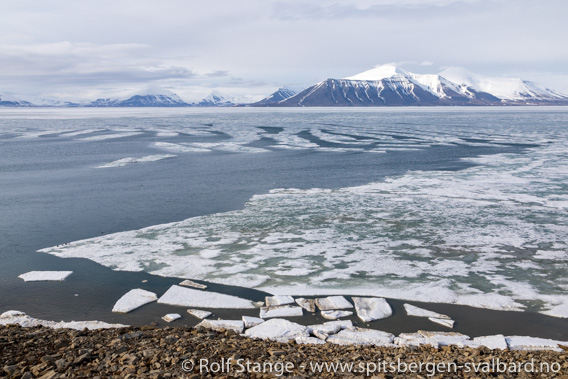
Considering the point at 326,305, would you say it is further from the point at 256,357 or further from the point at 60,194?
the point at 60,194

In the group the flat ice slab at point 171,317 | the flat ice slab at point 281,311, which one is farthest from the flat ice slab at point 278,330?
the flat ice slab at point 171,317

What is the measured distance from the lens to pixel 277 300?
8531 millimetres

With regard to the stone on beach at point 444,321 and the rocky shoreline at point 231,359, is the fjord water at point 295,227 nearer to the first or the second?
the stone on beach at point 444,321

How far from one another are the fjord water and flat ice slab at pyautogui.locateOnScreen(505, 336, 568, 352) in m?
1.26

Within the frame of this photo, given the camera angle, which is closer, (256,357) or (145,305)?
(256,357)

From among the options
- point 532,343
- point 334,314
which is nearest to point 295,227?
point 334,314

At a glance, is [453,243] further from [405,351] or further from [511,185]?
[511,185]

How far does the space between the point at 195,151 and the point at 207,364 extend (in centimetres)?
2646

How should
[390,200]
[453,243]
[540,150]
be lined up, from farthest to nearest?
1. [540,150]
2. [390,200]
3. [453,243]

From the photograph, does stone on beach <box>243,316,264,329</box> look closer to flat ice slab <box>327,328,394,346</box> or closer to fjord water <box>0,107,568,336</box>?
flat ice slab <box>327,328,394,346</box>

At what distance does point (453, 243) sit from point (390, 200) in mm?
4922

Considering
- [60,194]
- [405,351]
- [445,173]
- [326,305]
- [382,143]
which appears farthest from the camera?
[382,143]

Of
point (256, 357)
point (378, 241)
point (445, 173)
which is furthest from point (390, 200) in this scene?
point (256, 357)

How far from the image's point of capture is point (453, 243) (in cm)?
1151
